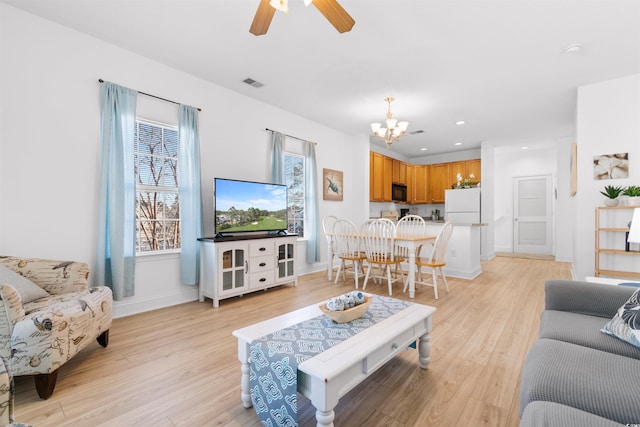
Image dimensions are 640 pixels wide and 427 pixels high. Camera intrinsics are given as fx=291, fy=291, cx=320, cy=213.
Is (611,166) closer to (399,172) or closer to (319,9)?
(319,9)

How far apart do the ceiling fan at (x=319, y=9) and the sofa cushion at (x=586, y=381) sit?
7.58ft

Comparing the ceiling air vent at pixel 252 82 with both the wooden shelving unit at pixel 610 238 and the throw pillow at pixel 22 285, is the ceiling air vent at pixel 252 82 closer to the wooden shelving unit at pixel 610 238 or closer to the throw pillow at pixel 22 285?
the throw pillow at pixel 22 285

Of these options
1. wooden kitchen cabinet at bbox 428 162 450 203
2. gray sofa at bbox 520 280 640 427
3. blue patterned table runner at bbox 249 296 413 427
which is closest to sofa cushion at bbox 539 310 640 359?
gray sofa at bbox 520 280 640 427

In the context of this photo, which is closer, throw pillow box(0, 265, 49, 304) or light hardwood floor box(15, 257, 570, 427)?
light hardwood floor box(15, 257, 570, 427)

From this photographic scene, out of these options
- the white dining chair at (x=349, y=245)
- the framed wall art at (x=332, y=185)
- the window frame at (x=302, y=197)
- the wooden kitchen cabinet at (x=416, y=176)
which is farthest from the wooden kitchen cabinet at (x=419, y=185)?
the white dining chair at (x=349, y=245)

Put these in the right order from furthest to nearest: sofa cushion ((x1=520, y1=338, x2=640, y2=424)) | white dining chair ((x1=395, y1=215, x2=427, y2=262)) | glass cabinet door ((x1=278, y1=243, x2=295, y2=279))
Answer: white dining chair ((x1=395, y1=215, x2=427, y2=262))
glass cabinet door ((x1=278, y1=243, x2=295, y2=279))
sofa cushion ((x1=520, y1=338, x2=640, y2=424))

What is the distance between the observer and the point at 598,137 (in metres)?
3.78

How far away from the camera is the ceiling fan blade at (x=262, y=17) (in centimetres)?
200

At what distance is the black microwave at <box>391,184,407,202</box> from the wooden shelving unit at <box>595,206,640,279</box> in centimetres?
413

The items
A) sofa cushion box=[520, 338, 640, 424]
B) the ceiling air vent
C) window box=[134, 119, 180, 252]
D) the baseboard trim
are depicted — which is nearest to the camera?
sofa cushion box=[520, 338, 640, 424]

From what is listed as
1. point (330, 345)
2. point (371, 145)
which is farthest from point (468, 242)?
point (330, 345)

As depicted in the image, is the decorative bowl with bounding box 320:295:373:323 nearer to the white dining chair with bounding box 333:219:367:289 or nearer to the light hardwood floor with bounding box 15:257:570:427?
the light hardwood floor with bounding box 15:257:570:427

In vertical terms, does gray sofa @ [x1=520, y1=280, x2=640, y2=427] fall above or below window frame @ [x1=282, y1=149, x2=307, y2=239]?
below

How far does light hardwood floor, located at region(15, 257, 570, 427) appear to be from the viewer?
159cm
